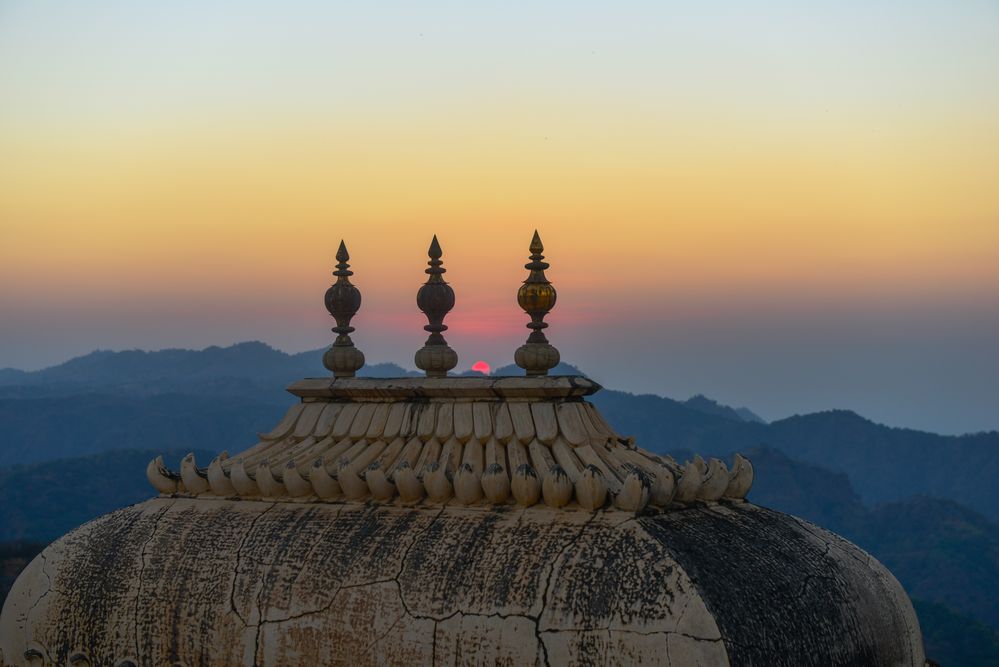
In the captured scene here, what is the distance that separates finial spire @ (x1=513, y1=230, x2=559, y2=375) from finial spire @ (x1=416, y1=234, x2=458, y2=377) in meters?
0.71

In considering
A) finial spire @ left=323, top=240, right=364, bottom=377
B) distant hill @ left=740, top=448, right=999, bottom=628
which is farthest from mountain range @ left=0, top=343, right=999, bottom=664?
finial spire @ left=323, top=240, right=364, bottom=377

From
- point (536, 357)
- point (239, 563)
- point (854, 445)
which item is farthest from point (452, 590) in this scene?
point (854, 445)

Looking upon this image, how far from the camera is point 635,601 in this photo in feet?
20.4

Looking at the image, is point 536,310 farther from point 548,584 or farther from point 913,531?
point 913,531

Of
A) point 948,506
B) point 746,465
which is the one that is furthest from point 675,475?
point 948,506

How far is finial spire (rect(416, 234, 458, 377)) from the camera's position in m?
8.34

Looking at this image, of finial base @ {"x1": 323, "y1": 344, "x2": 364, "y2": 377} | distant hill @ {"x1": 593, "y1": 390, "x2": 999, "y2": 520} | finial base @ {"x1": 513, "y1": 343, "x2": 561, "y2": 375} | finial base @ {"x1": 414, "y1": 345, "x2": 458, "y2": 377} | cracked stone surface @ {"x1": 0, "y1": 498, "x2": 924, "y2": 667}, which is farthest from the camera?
distant hill @ {"x1": 593, "y1": 390, "x2": 999, "y2": 520}

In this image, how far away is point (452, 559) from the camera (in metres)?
6.79

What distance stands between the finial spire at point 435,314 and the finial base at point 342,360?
1.71ft

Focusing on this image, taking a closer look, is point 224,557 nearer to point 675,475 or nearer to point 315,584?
point 315,584

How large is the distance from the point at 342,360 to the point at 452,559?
228cm

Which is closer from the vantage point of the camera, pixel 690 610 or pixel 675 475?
pixel 690 610

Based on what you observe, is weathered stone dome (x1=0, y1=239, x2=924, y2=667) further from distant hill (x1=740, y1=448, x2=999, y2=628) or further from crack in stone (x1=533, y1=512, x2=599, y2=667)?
distant hill (x1=740, y1=448, x2=999, y2=628)

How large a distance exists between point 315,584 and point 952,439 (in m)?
180
